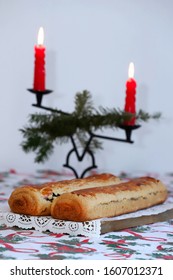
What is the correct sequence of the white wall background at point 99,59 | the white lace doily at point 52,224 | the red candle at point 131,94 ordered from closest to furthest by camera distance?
the white lace doily at point 52,224, the red candle at point 131,94, the white wall background at point 99,59

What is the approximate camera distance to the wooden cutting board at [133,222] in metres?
1.57

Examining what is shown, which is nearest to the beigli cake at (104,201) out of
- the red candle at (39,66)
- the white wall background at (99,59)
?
the red candle at (39,66)

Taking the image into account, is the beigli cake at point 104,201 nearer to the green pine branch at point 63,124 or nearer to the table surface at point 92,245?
the table surface at point 92,245

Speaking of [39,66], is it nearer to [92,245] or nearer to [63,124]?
[63,124]

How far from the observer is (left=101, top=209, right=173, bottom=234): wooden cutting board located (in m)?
1.57

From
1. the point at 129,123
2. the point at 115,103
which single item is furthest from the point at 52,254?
the point at 115,103

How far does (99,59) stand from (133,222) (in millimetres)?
980

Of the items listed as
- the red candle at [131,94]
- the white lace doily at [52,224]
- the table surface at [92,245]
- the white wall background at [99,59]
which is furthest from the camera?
the white wall background at [99,59]

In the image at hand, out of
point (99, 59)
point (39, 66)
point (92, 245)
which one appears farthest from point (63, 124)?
point (92, 245)

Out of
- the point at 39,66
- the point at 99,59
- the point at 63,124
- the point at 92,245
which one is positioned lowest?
the point at 92,245

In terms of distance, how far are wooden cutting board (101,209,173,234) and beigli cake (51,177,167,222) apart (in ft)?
0.09

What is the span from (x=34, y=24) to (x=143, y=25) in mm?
332

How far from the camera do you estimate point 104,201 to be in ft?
5.25
